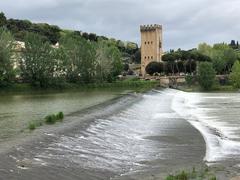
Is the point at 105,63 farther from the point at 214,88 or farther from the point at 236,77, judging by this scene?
the point at 236,77

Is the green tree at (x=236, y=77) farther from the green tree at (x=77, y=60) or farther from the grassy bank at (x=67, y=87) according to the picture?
the green tree at (x=77, y=60)

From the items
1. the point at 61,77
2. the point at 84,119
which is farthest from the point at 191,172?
the point at 61,77

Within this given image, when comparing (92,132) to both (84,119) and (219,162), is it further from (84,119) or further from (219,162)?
(219,162)

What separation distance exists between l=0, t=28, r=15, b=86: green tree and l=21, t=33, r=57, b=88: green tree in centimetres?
690

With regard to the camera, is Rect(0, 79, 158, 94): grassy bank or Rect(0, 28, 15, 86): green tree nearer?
Rect(0, 28, 15, 86): green tree

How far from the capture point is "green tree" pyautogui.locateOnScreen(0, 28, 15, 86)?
97.1 meters

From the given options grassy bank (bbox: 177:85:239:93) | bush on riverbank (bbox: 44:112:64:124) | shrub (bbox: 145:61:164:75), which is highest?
shrub (bbox: 145:61:164:75)

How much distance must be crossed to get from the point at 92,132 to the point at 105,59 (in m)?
101

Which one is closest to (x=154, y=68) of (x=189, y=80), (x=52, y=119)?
(x=189, y=80)

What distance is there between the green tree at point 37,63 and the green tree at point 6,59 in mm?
6902

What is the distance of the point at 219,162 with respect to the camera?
66.0 feet

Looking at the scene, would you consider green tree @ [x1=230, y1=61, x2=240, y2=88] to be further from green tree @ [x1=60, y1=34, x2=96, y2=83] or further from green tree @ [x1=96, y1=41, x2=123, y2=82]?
green tree @ [x1=60, y1=34, x2=96, y2=83]

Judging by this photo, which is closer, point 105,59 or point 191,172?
point 191,172

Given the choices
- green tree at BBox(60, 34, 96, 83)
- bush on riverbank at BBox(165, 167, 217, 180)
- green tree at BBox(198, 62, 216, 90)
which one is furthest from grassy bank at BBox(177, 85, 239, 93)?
bush on riverbank at BBox(165, 167, 217, 180)
